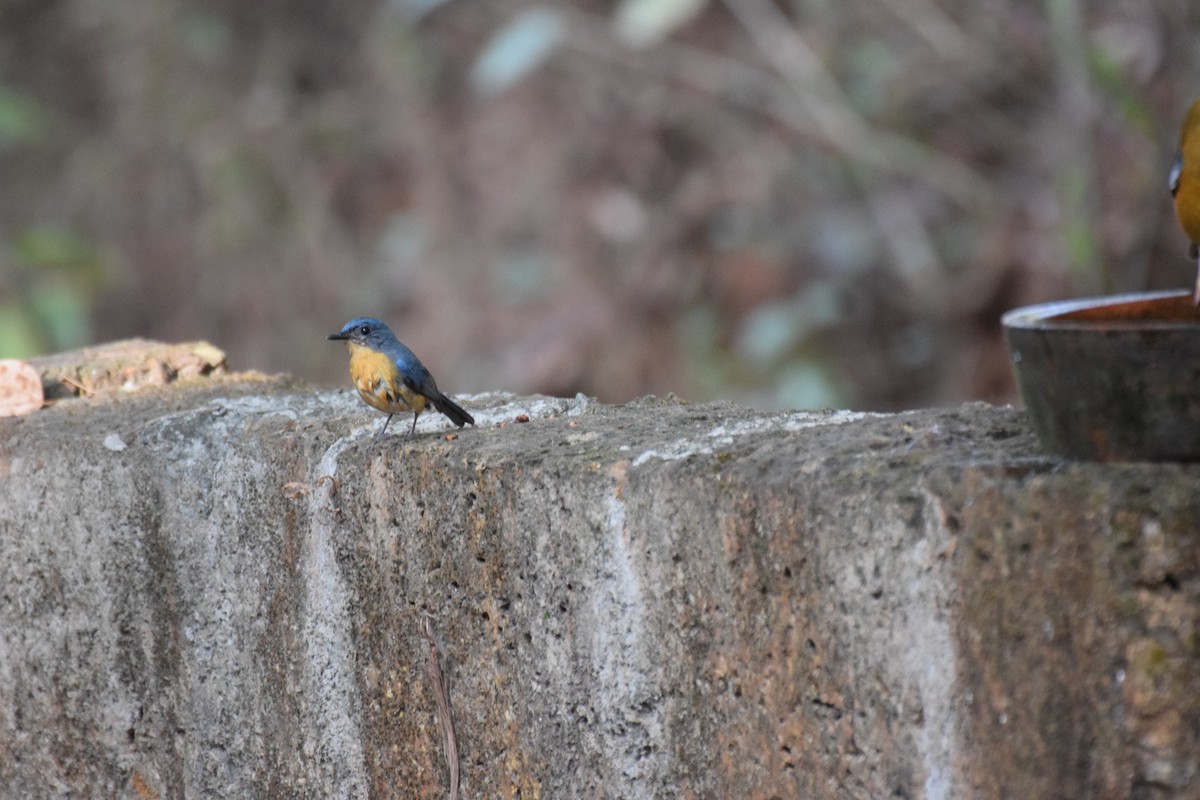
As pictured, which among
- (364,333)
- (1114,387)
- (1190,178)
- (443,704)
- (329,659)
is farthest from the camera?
(364,333)

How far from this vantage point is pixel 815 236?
8.17 meters

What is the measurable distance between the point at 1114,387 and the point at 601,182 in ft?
25.7

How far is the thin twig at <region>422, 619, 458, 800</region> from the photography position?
2121 mm

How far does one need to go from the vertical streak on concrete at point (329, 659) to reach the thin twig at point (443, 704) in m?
0.21

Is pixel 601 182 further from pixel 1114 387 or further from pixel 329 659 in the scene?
pixel 1114 387

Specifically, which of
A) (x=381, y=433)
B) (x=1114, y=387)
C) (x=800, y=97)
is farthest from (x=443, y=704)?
(x=800, y=97)

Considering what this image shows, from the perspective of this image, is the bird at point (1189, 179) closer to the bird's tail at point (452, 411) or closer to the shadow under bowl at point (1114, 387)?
the shadow under bowl at point (1114, 387)

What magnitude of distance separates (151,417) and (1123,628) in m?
1.97

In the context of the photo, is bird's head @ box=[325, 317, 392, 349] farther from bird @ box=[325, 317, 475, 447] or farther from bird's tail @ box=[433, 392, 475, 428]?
bird's tail @ box=[433, 392, 475, 428]

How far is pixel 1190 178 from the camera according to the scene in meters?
1.87

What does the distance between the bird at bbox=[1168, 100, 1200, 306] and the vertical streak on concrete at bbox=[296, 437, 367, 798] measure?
4.40 ft

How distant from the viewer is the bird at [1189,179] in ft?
6.02

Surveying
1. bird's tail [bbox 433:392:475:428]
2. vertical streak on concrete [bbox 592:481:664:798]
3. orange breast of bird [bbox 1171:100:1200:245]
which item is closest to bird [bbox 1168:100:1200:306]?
orange breast of bird [bbox 1171:100:1200:245]

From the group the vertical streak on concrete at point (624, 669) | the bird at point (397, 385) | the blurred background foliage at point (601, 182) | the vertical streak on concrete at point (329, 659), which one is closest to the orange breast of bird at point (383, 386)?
the bird at point (397, 385)
